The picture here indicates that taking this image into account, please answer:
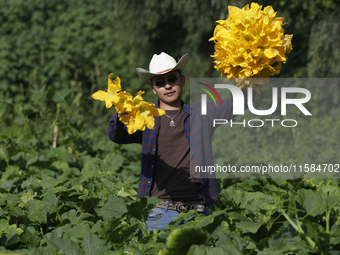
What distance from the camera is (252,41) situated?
2219 mm

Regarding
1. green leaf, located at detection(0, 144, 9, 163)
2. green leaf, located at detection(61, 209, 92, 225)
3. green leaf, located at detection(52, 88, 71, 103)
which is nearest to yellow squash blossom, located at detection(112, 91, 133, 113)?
green leaf, located at detection(61, 209, 92, 225)

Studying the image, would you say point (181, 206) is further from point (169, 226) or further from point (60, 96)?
point (60, 96)

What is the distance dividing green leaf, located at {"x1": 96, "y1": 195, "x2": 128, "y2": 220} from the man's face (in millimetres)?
1009

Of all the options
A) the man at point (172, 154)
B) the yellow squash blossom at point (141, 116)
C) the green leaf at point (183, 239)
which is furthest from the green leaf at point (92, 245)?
the man at point (172, 154)

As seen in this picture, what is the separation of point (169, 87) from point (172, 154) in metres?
0.41

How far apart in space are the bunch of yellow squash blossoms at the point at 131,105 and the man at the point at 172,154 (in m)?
0.58

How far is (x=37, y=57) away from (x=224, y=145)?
199 inches

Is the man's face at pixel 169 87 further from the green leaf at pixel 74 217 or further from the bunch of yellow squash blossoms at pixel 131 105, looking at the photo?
the green leaf at pixel 74 217

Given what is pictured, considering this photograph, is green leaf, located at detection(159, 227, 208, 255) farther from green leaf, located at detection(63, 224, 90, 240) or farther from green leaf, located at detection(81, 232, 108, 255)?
green leaf, located at detection(63, 224, 90, 240)

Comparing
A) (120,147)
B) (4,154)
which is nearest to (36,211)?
(4,154)

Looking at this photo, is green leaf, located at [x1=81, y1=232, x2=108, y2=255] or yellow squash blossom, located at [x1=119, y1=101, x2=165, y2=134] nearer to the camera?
green leaf, located at [x1=81, y1=232, x2=108, y2=255]

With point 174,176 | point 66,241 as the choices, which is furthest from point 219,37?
point 66,241

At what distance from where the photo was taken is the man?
101 inches

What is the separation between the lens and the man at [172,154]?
2562mm
